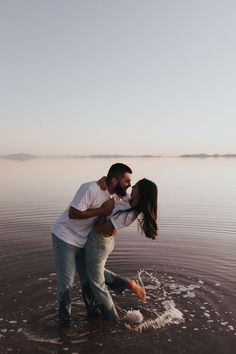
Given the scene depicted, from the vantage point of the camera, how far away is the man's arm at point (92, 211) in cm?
650

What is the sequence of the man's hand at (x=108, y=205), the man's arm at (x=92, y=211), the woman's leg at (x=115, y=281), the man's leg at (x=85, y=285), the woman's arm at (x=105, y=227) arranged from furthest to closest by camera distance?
the woman's leg at (x=115, y=281) → the man's leg at (x=85, y=285) → the woman's arm at (x=105, y=227) → the man's hand at (x=108, y=205) → the man's arm at (x=92, y=211)

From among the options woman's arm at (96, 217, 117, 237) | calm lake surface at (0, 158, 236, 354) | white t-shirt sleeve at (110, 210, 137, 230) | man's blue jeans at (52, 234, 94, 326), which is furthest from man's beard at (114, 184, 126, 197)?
calm lake surface at (0, 158, 236, 354)

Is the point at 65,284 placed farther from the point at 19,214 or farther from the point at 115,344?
the point at 19,214

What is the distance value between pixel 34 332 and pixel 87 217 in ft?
8.14

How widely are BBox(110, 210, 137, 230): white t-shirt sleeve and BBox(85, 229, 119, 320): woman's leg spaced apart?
0.45 metres

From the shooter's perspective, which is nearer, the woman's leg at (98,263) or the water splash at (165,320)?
the woman's leg at (98,263)

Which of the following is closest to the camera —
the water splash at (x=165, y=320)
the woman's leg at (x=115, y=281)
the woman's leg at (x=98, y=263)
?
the woman's leg at (x=98, y=263)

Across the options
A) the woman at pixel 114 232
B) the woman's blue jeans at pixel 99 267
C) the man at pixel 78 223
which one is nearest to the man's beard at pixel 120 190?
the man at pixel 78 223

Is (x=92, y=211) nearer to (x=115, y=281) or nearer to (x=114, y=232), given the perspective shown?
(x=114, y=232)

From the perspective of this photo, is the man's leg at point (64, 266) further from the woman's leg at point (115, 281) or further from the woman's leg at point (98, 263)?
the woman's leg at point (115, 281)

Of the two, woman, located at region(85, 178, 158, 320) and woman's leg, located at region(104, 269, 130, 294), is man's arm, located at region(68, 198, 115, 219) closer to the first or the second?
woman, located at region(85, 178, 158, 320)

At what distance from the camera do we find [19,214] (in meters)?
19.8

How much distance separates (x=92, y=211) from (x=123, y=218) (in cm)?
55

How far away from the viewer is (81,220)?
6.88 meters
